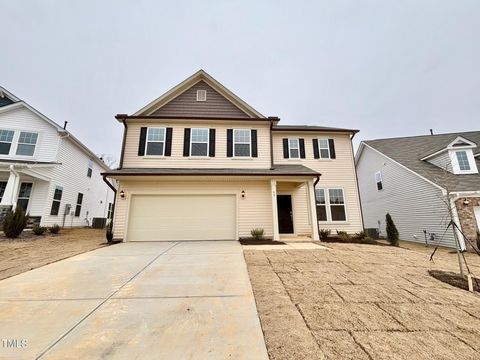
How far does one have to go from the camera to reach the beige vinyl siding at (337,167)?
1081 centimetres

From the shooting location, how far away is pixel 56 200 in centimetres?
1216

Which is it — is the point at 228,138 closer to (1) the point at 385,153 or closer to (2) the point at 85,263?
(2) the point at 85,263

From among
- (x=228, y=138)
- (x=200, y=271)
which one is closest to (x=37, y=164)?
(x=228, y=138)

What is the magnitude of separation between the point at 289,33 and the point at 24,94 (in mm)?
36187

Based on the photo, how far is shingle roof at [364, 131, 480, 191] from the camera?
971 centimetres

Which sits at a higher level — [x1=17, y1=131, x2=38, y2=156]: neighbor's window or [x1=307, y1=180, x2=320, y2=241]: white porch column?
[x1=17, y1=131, x2=38, y2=156]: neighbor's window

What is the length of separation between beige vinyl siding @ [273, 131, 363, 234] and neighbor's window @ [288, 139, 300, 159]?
0.86ft

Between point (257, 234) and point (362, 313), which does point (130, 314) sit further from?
point (257, 234)

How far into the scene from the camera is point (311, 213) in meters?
8.81

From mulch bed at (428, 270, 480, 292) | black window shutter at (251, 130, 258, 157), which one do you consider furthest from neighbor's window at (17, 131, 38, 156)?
mulch bed at (428, 270, 480, 292)

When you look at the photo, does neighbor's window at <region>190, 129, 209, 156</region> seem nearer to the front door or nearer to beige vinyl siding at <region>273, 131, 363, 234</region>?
beige vinyl siding at <region>273, 131, 363, 234</region>

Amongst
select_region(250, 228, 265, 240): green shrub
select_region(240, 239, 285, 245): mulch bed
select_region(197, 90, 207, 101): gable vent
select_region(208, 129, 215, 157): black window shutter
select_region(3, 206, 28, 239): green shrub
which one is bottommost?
select_region(240, 239, 285, 245): mulch bed

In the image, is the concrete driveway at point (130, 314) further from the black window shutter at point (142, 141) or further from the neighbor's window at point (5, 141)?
the neighbor's window at point (5, 141)

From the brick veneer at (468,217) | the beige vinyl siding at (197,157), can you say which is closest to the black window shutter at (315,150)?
the beige vinyl siding at (197,157)
